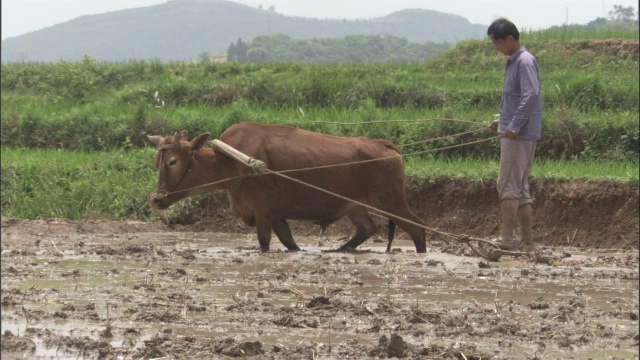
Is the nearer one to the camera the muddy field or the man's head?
the muddy field

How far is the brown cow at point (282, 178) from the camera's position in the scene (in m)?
10.9

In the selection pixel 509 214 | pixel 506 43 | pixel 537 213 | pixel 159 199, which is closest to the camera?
pixel 506 43

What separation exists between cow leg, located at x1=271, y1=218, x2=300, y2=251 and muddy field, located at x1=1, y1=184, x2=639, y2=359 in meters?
0.20

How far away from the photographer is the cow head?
1095 cm

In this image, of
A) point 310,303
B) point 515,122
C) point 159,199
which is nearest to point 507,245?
point 515,122

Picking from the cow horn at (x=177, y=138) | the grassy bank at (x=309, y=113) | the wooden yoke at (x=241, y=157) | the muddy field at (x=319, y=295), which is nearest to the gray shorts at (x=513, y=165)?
the muddy field at (x=319, y=295)

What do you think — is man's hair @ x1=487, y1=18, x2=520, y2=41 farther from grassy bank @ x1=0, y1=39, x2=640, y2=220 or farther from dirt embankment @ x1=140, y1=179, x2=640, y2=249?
dirt embankment @ x1=140, y1=179, x2=640, y2=249

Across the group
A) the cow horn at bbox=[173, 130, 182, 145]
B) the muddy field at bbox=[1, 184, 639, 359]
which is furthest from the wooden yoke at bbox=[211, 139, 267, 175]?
the muddy field at bbox=[1, 184, 639, 359]

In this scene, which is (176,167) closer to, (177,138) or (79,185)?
(177,138)

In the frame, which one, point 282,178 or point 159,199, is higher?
point 282,178

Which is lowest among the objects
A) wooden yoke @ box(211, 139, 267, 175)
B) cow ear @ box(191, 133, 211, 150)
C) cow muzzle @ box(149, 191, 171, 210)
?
cow muzzle @ box(149, 191, 171, 210)

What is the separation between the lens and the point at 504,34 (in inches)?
388

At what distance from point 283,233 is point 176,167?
1.24 metres

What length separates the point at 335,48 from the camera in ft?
186
